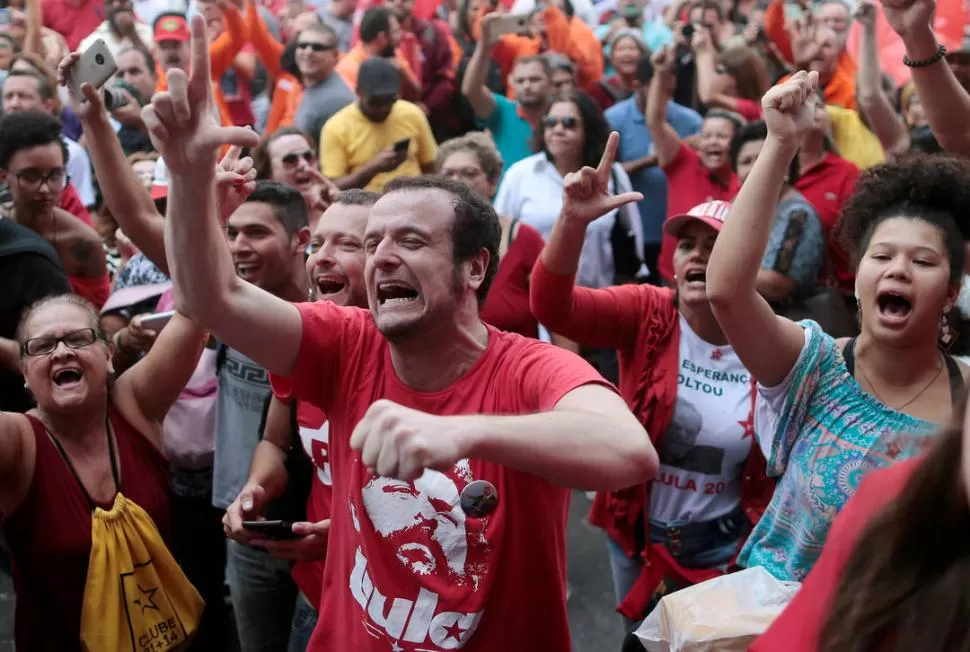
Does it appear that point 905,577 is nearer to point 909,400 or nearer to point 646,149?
point 909,400

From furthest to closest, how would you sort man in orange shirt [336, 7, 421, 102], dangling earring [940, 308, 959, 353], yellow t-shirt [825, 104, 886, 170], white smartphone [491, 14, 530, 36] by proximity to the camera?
man in orange shirt [336, 7, 421, 102]
white smartphone [491, 14, 530, 36]
yellow t-shirt [825, 104, 886, 170]
dangling earring [940, 308, 959, 353]

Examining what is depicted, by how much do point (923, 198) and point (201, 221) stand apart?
159 cm

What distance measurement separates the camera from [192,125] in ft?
6.32

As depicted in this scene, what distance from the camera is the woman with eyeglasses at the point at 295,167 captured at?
4418 millimetres

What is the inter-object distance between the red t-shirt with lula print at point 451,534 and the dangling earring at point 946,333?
3.08 ft

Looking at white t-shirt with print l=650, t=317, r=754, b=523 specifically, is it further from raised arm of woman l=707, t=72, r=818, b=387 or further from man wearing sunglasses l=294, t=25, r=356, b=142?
man wearing sunglasses l=294, t=25, r=356, b=142

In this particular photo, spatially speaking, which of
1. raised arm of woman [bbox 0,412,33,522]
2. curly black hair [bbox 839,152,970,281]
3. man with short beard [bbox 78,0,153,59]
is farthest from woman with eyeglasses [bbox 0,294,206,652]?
man with short beard [bbox 78,0,153,59]

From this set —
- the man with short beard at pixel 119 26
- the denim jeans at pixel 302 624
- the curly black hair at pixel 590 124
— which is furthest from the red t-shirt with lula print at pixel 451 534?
the man with short beard at pixel 119 26

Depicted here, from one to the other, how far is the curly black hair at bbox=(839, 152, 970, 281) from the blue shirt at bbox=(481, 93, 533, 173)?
15.2 feet

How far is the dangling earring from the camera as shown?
248 centimetres

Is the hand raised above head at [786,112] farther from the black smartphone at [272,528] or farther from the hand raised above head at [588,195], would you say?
the black smartphone at [272,528]

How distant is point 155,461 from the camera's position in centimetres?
326

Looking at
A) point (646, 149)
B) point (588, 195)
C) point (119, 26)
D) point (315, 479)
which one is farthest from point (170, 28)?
point (588, 195)

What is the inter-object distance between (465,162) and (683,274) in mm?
1933
